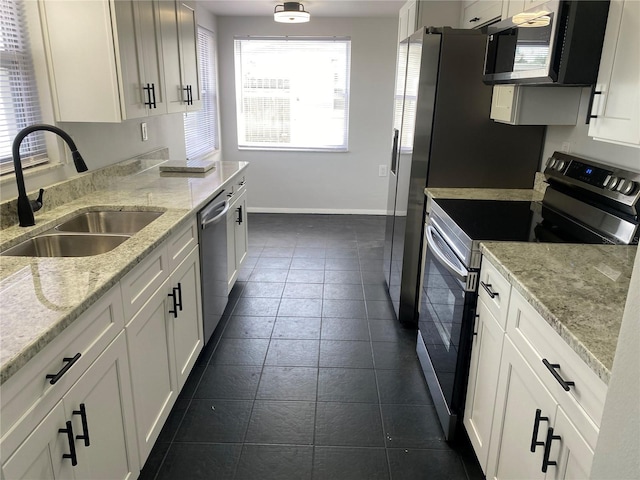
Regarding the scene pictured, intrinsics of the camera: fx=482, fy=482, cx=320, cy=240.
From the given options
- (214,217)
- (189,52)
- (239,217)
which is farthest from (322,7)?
(214,217)

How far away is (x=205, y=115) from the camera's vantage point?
5.14m

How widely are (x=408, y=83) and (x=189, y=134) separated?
2497 mm

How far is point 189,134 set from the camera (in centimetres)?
464

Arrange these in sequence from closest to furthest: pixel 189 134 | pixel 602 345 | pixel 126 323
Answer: pixel 602 345 < pixel 126 323 < pixel 189 134

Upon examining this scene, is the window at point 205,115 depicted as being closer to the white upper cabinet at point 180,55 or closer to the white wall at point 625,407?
the white upper cabinet at point 180,55

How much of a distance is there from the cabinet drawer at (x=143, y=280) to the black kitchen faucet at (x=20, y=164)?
0.44 m

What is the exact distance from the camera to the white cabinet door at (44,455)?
1006 mm

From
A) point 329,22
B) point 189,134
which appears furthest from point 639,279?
point 329,22

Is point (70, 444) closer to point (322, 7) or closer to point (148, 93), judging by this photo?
point (148, 93)

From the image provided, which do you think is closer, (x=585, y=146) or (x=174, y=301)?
(x=174, y=301)

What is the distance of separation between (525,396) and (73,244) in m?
1.76

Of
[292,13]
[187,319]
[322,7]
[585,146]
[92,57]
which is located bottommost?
[187,319]

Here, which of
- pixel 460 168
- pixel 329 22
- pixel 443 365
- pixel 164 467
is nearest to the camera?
pixel 164 467

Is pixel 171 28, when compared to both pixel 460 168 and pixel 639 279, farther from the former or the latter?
pixel 639 279
